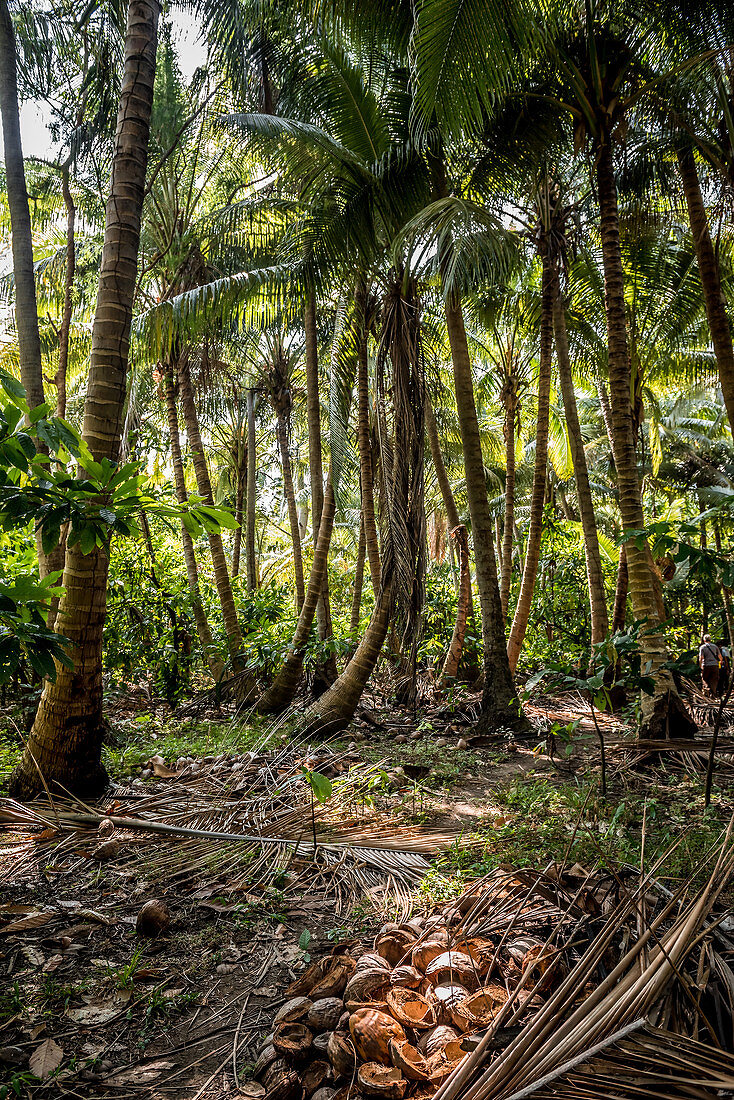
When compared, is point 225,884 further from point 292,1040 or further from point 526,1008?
point 526,1008

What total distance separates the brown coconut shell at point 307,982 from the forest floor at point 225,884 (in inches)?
3.6

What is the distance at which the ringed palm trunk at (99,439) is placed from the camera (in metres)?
3.71

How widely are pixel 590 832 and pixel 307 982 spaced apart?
4.90ft

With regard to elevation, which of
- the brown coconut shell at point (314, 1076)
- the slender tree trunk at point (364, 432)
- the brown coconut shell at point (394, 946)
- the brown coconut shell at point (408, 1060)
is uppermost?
the slender tree trunk at point (364, 432)

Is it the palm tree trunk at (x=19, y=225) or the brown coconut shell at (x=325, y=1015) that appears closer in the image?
the brown coconut shell at (x=325, y=1015)

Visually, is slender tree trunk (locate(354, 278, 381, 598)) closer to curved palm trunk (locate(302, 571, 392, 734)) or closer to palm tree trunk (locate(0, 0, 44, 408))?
curved palm trunk (locate(302, 571, 392, 734))

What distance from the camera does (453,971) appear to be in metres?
2.00

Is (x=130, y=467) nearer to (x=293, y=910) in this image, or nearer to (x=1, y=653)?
(x=1, y=653)

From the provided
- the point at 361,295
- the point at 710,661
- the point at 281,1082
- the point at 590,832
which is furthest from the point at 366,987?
the point at 710,661

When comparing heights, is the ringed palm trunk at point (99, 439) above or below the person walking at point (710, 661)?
above

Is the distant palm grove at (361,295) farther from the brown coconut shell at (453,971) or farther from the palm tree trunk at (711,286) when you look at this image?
the brown coconut shell at (453,971)

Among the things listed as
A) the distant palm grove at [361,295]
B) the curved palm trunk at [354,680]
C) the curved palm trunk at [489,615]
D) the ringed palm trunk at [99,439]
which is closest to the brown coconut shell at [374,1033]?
the distant palm grove at [361,295]

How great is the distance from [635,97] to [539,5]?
3.68ft

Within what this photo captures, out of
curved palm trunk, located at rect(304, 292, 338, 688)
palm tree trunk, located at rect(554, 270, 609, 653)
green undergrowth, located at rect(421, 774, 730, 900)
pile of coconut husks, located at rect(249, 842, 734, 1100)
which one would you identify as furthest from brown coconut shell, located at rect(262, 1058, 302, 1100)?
palm tree trunk, located at rect(554, 270, 609, 653)
